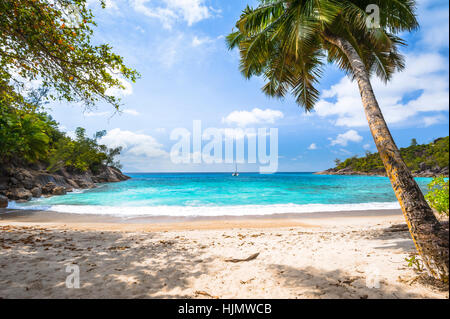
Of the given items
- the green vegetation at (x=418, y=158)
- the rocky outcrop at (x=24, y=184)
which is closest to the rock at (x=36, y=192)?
the rocky outcrop at (x=24, y=184)

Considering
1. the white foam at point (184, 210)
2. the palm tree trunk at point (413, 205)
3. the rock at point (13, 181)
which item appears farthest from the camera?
the rock at point (13, 181)

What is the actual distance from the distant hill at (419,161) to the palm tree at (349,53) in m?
74.4

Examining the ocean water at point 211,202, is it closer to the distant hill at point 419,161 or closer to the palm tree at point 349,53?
the palm tree at point 349,53

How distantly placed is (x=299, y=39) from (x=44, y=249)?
28.6 ft

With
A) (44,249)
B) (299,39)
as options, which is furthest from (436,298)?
(44,249)

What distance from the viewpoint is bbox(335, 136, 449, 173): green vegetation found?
6267cm

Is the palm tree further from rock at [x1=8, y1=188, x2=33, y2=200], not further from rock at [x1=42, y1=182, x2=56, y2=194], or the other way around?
rock at [x1=42, y1=182, x2=56, y2=194]

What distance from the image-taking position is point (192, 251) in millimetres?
4684

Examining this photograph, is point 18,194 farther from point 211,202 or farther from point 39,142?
point 211,202

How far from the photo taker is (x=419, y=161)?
74.9 m

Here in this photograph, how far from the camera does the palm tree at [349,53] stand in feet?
9.29

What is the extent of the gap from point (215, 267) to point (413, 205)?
3575 millimetres

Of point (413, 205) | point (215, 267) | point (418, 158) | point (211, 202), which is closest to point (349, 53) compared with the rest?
point (413, 205)

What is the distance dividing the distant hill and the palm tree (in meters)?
74.4
